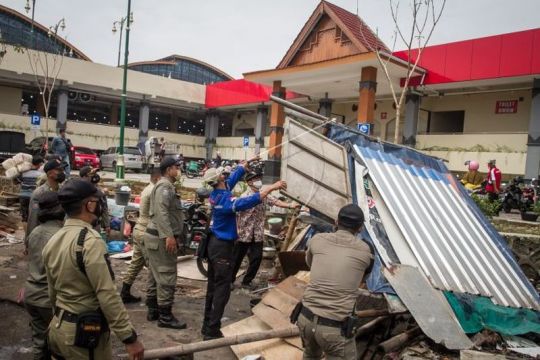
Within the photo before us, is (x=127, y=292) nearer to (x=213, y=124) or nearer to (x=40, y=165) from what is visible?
(x=40, y=165)

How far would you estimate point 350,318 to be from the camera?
113 inches

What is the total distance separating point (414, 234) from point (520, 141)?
13.4 meters

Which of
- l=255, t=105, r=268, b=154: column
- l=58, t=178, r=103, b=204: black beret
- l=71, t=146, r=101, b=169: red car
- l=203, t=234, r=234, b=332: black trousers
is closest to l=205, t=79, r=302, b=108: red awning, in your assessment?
l=255, t=105, r=268, b=154: column

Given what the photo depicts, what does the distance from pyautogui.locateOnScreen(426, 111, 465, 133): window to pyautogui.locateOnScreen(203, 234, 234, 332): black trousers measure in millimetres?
18533

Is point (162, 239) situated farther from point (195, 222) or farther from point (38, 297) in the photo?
point (195, 222)

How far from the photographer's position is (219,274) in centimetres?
432

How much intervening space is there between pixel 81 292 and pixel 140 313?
2924mm

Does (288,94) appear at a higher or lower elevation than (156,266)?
higher

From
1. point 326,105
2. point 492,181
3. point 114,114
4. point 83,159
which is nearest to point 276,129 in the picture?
point 326,105

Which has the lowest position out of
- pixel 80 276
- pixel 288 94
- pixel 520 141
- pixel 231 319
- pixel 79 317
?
pixel 231 319

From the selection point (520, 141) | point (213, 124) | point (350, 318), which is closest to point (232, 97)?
point (213, 124)

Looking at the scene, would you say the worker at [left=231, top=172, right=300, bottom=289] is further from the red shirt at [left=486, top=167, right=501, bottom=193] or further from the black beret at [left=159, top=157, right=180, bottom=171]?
the red shirt at [left=486, top=167, right=501, bottom=193]

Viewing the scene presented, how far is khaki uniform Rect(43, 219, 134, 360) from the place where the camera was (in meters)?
2.34

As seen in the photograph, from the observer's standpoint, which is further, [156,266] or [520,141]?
[520,141]
